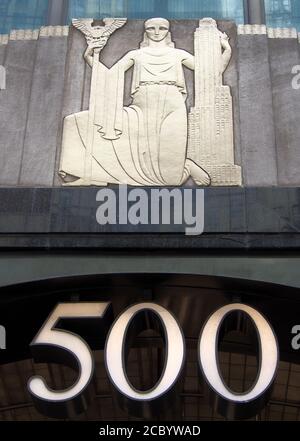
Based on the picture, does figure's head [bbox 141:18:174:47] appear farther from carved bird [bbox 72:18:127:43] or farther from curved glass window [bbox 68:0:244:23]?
curved glass window [bbox 68:0:244:23]

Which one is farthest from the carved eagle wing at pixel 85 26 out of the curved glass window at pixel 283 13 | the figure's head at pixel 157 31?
the curved glass window at pixel 283 13

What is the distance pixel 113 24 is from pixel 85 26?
0.49 m

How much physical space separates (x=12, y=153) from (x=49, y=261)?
2.06m

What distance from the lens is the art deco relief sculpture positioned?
10.2 meters

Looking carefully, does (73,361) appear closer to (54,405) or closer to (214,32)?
(54,405)

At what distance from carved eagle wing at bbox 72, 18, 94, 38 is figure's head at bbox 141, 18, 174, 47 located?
37.6 inches

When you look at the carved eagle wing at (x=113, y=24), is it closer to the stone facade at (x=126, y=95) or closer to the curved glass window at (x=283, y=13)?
the stone facade at (x=126, y=95)

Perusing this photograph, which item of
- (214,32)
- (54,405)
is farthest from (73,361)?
(214,32)

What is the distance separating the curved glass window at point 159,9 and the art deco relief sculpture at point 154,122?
911 millimetres

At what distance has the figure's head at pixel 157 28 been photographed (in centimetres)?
1141

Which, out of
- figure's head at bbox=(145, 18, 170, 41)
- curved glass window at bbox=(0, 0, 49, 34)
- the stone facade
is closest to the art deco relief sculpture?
figure's head at bbox=(145, 18, 170, 41)

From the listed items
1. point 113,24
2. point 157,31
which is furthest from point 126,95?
point 113,24

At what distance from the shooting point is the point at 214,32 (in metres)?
11.4
